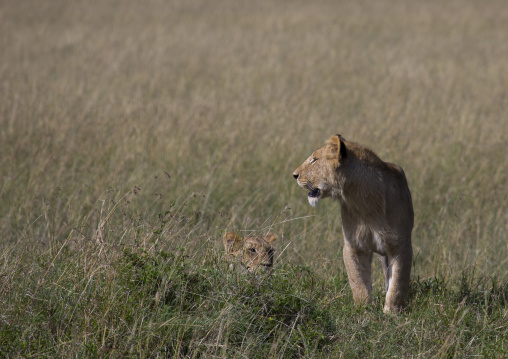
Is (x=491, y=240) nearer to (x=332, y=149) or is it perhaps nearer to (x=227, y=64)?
(x=332, y=149)

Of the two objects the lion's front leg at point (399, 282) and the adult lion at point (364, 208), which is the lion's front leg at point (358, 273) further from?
the lion's front leg at point (399, 282)

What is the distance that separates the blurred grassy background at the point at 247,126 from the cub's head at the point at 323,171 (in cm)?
54

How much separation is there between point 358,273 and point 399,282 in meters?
0.31

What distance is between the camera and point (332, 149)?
461cm

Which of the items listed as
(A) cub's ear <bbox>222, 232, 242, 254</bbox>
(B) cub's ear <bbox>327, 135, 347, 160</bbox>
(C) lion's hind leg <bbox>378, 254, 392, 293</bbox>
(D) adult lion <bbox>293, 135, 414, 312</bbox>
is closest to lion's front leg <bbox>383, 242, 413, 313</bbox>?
(D) adult lion <bbox>293, 135, 414, 312</bbox>

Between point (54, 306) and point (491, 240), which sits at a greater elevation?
point (54, 306)

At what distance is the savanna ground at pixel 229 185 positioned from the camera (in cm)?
397

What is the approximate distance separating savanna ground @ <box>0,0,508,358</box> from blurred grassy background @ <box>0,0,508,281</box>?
0.04m

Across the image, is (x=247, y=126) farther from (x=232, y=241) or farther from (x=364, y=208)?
(x=364, y=208)

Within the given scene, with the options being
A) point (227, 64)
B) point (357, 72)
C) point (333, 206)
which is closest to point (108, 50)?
point (227, 64)

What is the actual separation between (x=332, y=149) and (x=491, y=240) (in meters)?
2.71

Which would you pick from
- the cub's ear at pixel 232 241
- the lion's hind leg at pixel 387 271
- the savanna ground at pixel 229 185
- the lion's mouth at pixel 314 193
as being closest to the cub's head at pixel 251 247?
the cub's ear at pixel 232 241

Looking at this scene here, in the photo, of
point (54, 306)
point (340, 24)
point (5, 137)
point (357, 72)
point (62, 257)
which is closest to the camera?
point (54, 306)

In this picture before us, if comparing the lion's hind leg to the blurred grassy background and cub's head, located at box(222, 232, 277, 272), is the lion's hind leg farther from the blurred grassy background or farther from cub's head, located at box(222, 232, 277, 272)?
cub's head, located at box(222, 232, 277, 272)
